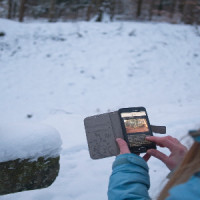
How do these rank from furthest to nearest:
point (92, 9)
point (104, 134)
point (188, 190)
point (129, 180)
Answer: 1. point (92, 9)
2. point (104, 134)
3. point (129, 180)
4. point (188, 190)

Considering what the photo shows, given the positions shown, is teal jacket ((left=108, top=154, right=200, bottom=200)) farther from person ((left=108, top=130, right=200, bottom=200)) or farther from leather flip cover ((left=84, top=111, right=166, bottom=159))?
leather flip cover ((left=84, top=111, right=166, bottom=159))

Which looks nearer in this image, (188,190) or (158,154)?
(188,190)

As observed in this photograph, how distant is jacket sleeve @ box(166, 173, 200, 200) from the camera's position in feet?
2.56

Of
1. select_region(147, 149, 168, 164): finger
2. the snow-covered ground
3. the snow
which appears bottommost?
the snow-covered ground

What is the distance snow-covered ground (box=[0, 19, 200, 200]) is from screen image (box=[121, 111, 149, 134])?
76.9 inches

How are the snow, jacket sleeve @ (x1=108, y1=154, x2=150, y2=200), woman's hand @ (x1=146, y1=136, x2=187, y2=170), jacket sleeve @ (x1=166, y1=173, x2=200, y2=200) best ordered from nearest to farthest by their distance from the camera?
jacket sleeve @ (x1=166, y1=173, x2=200, y2=200)
jacket sleeve @ (x1=108, y1=154, x2=150, y2=200)
woman's hand @ (x1=146, y1=136, x2=187, y2=170)
the snow

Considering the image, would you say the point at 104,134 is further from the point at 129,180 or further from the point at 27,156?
the point at 27,156

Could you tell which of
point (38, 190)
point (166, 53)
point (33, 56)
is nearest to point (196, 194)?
point (38, 190)

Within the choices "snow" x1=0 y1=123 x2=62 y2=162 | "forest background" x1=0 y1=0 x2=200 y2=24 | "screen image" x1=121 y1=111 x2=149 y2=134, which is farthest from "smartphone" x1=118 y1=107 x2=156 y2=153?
"forest background" x1=0 y1=0 x2=200 y2=24

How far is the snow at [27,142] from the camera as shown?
2115 millimetres

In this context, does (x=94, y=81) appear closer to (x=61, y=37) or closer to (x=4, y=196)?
(x=61, y=37)

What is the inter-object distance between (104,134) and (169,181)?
0.63 meters

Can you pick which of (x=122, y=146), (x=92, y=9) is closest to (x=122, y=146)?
(x=122, y=146)

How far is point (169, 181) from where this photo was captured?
0.95 m
